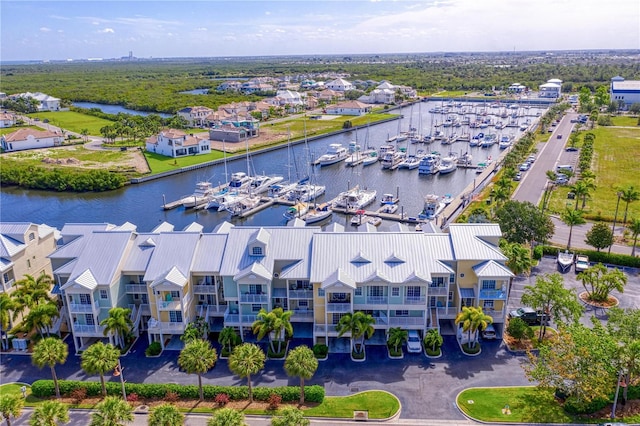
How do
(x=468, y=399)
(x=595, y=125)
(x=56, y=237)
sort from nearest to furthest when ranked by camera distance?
(x=468, y=399)
(x=56, y=237)
(x=595, y=125)

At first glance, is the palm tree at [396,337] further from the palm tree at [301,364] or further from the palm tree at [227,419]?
the palm tree at [227,419]

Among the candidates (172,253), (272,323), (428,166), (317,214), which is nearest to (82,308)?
(172,253)

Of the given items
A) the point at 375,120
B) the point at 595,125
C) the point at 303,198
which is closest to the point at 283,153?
the point at 303,198

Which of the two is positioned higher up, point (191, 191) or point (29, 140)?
point (29, 140)

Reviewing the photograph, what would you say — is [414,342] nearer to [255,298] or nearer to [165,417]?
[255,298]

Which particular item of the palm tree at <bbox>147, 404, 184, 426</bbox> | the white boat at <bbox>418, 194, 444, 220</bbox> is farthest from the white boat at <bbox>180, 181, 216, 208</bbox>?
the palm tree at <bbox>147, 404, 184, 426</bbox>

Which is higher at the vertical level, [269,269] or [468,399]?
[269,269]

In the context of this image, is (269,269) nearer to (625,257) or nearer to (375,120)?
(625,257)
